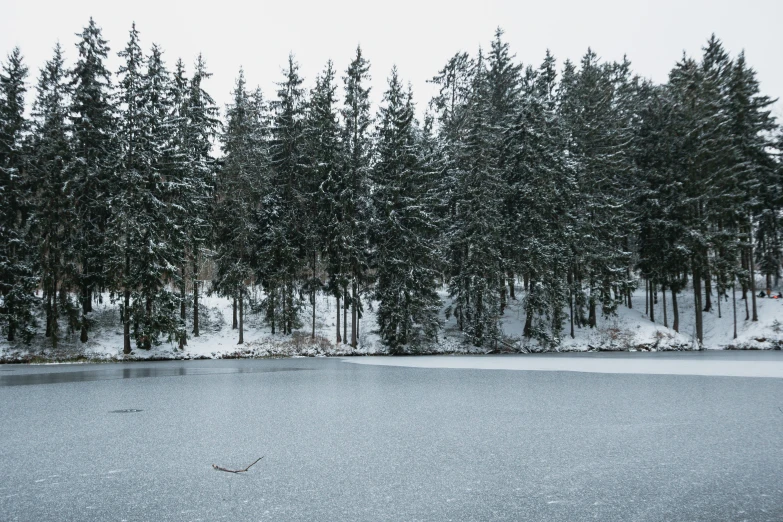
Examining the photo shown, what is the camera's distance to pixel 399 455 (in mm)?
5312

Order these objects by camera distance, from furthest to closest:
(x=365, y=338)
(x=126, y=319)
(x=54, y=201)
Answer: (x=365, y=338) → (x=126, y=319) → (x=54, y=201)

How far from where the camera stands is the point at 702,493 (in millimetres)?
4113

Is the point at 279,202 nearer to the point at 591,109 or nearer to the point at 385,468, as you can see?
the point at 591,109

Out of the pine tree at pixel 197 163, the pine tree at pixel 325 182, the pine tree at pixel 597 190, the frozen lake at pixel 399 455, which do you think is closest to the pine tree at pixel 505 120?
the pine tree at pixel 597 190

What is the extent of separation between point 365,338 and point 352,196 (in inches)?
347

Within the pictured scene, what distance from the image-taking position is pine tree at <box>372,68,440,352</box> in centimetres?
2623

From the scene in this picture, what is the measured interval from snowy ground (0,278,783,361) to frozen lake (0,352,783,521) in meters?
16.6

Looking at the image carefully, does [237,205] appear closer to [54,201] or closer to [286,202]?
[286,202]

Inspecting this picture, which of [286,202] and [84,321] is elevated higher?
[286,202]

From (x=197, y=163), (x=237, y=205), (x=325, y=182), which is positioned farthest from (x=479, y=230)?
(x=197, y=163)

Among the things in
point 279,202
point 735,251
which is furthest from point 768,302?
point 279,202

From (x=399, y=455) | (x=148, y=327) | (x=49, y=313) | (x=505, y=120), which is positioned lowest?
(x=399, y=455)

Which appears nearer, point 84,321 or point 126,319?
point 126,319

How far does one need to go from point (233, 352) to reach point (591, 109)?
26.3 m
